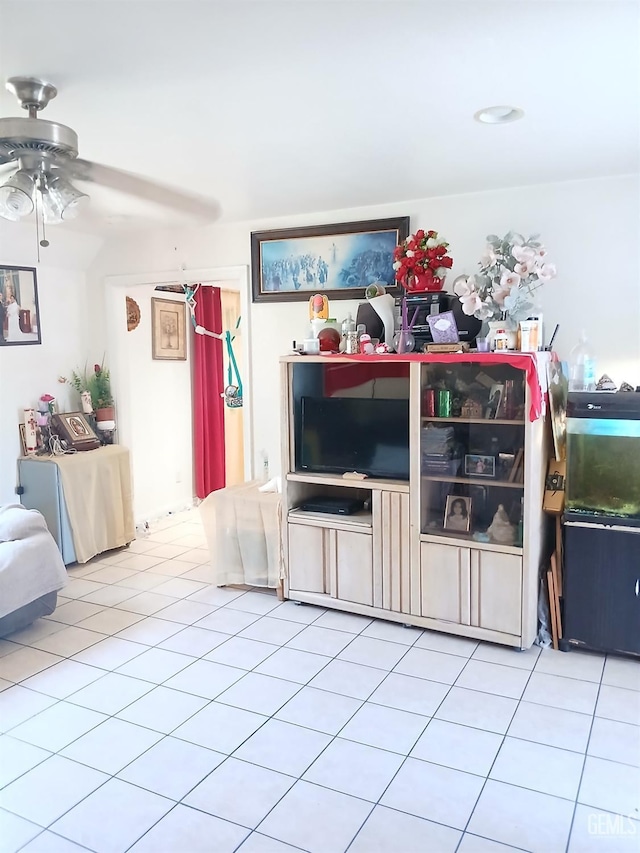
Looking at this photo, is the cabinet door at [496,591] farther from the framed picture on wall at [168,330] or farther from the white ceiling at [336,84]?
the framed picture on wall at [168,330]

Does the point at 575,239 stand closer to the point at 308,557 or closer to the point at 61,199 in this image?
the point at 308,557

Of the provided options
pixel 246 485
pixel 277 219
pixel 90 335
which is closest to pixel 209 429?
pixel 90 335

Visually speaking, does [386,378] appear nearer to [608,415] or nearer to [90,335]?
[608,415]

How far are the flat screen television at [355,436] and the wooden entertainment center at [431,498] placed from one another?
0.04 feet

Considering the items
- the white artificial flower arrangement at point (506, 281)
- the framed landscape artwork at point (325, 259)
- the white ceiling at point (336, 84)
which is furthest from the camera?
the framed landscape artwork at point (325, 259)

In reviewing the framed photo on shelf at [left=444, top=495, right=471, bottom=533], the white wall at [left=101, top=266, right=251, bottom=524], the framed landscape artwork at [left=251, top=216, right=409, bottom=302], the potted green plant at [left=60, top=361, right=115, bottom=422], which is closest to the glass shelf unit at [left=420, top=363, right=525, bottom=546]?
the framed photo on shelf at [left=444, top=495, right=471, bottom=533]

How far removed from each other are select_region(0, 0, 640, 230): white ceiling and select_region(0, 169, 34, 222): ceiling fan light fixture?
251 millimetres

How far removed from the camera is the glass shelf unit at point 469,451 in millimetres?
3217

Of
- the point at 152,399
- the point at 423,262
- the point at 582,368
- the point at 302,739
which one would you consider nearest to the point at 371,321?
the point at 423,262

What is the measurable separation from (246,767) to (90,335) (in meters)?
3.72

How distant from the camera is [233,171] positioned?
3.18 m

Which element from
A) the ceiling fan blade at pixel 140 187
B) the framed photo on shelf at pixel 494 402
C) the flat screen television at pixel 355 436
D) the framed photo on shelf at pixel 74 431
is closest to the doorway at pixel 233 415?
the framed photo on shelf at pixel 74 431

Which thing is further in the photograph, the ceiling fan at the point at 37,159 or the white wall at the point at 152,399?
the white wall at the point at 152,399

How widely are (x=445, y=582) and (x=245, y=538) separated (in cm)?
128
